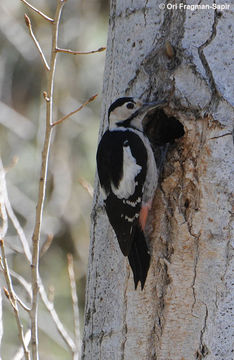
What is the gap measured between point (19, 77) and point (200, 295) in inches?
238

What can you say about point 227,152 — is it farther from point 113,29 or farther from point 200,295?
point 113,29

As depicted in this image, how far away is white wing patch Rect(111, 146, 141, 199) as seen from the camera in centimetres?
292

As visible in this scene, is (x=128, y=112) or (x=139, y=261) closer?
(x=139, y=261)

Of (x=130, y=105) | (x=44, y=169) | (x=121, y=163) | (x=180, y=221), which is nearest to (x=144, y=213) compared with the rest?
(x=180, y=221)

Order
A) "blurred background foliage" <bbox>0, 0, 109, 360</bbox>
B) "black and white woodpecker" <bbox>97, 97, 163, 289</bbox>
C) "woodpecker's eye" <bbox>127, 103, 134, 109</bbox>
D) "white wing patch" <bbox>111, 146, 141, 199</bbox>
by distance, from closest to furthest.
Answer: "black and white woodpecker" <bbox>97, 97, 163, 289</bbox>
"woodpecker's eye" <bbox>127, 103, 134, 109</bbox>
"white wing patch" <bbox>111, 146, 141, 199</bbox>
"blurred background foliage" <bbox>0, 0, 109, 360</bbox>

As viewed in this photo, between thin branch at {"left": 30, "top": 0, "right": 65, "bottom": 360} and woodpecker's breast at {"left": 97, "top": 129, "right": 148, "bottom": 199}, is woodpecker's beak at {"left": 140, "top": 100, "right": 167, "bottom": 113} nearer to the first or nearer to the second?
woodpecker's breast at {"left": 97, "top": 129, "right": 148, "bottom": 199}

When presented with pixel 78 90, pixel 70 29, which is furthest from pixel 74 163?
pixel 70 29

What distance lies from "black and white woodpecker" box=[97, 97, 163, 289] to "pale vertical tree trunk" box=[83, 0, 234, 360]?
6 centimetres

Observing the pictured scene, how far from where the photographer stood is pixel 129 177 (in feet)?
9.73

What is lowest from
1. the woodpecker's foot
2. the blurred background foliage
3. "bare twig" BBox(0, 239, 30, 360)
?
"bare twig" BBox(0, 239, 30, 360)

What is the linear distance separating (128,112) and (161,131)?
0.18m

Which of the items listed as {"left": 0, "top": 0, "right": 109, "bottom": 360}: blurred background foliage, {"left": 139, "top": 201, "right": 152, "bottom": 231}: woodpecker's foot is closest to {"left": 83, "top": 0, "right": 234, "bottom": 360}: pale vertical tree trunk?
{"left": 139, "top": 201, "right": 152, "bottom": 231}: woodpecker's foot

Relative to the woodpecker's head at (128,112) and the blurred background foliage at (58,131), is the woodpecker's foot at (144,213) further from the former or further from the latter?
the blurred background foliage at (58,131)

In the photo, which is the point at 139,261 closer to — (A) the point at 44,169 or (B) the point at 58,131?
(A) the point at 44,169
